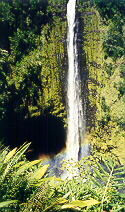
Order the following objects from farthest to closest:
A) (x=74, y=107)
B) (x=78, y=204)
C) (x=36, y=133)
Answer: (x=74, y=107) < (x=36, y=133) < (x=78, y=204)

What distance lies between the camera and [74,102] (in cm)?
→ 505

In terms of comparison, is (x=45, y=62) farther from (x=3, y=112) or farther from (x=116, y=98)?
(x=116, y=98)

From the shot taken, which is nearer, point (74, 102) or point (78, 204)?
point (78, 204)

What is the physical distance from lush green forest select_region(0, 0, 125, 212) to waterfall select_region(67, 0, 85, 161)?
0.35ft

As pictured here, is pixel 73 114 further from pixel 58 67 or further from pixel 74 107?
pixel 58 67

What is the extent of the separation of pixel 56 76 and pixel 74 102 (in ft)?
2.27

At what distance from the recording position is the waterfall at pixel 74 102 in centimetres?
491

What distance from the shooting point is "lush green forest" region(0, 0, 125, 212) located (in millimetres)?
4574

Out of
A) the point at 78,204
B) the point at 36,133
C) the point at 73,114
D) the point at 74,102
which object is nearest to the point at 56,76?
the point at 74,102

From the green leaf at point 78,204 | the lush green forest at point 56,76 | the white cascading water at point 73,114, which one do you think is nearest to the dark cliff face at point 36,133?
the lush green forest at point 56,76

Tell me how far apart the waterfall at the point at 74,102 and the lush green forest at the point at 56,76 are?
4.2 inches

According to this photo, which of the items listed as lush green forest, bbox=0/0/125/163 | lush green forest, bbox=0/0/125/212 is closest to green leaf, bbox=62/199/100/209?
lush green forest, bbox=0/0/125/212

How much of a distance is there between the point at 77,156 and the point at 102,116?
1.06 meters

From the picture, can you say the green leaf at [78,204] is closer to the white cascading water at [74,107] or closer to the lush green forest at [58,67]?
the lush green forest at [58,67]
